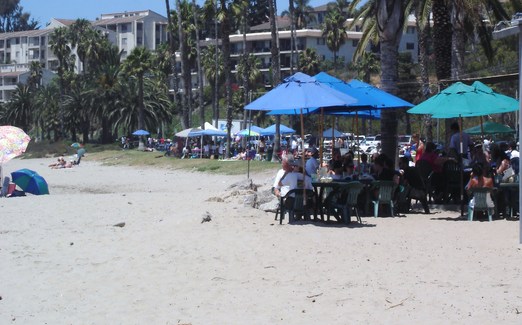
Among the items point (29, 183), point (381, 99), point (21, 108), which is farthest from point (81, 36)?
point (381, 99)

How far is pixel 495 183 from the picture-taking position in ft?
46.1

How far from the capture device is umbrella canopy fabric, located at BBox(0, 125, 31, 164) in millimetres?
20688

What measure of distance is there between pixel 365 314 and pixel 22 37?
123316 millimetres

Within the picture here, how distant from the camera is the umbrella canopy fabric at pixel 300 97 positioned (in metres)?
13.0

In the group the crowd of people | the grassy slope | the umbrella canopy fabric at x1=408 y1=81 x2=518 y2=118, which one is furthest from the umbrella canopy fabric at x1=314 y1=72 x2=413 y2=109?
the grassy slope

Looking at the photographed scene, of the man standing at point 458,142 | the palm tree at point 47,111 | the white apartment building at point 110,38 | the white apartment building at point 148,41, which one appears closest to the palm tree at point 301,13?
the white apartment building at point 148,41

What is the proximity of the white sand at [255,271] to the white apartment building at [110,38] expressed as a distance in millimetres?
92383

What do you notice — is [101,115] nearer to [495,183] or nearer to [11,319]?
[495,183]

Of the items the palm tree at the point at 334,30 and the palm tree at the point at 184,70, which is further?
the palm tree at the point at 334,30

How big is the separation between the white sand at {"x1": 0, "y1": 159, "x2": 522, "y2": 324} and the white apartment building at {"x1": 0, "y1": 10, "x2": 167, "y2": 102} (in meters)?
92.4

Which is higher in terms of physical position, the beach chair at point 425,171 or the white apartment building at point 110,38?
the white apartment building at point 110,38

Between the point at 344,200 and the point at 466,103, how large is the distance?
297 cm

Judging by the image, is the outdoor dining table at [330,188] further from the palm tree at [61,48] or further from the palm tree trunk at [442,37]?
the palm tree at [61,48]

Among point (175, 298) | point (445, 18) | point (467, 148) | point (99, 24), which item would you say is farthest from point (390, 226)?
point (99, 24)
